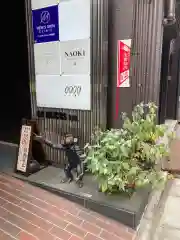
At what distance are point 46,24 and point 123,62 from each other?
118 cm

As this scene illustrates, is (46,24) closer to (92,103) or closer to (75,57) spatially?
(75,57)

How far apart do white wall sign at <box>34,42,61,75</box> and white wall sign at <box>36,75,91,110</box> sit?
0.09 m

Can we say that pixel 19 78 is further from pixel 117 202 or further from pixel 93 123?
pixel 117 202

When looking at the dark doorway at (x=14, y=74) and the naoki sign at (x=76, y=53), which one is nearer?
the naoki sign at (x=76, y=53)

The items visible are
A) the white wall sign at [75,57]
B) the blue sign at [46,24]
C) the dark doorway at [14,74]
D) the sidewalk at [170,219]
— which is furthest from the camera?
the dark doorway at [14,74]

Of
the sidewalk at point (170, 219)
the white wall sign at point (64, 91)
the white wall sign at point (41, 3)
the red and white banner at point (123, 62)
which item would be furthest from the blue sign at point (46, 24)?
the sidewalk at point (170, 219)

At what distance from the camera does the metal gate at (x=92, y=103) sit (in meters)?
2.70

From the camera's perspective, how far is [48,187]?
2.73m

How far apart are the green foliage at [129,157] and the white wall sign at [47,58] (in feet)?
4.33

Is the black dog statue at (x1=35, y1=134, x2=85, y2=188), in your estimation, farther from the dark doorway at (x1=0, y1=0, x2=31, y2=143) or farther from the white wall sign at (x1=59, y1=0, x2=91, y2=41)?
the white wall sign at (x1=59, y1=0, x2=91, y2=41)

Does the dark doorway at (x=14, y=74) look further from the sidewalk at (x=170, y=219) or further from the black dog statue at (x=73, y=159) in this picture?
the sidewalk at (x=170, y=219)

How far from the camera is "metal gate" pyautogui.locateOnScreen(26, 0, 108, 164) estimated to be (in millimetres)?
2695

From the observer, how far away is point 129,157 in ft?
7.55

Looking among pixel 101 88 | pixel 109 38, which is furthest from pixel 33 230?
pixel 109 38
